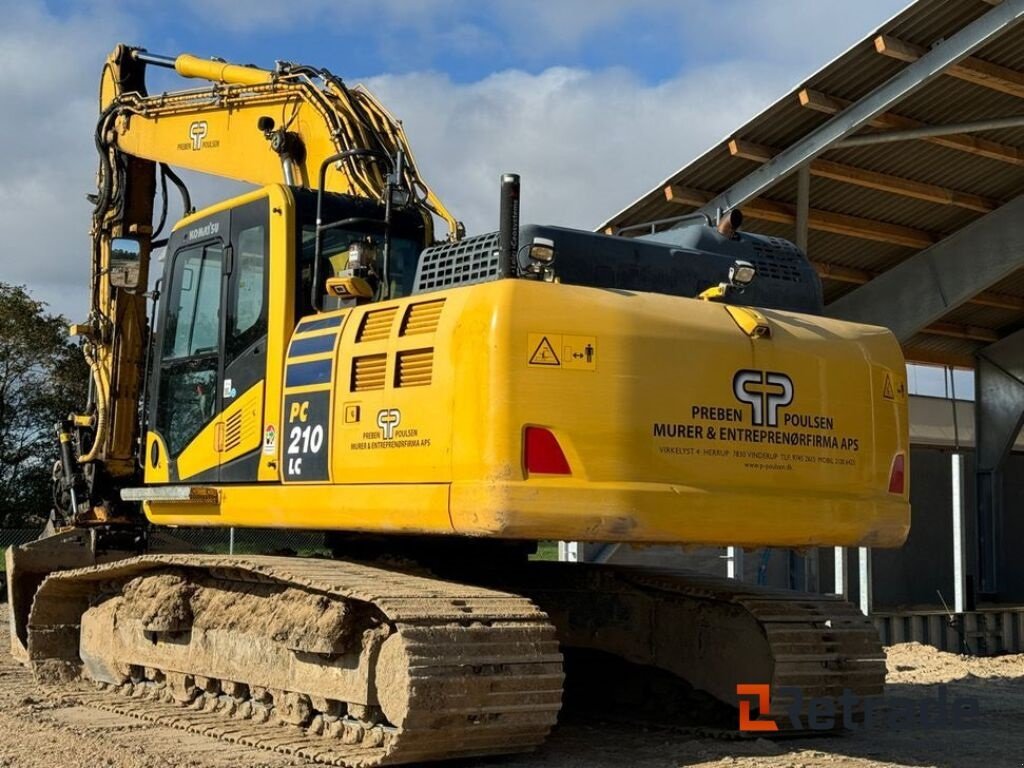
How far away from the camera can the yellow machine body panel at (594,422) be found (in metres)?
7.17

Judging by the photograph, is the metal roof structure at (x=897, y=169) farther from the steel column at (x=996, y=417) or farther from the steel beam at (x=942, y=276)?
the steel column at (x=996, y=417)

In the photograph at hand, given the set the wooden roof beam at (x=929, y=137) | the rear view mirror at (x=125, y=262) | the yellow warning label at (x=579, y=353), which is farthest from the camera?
the wooden roof beam at (x=929, y=137)

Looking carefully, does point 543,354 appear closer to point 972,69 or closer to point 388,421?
point 388,421

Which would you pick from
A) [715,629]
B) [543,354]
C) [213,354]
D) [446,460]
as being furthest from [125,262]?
[715,629]

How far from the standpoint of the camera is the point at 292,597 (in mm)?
8125

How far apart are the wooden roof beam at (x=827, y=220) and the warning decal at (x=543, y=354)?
952cm

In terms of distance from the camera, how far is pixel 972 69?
15.1 meters

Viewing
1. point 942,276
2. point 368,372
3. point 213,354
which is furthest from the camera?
point 942,276

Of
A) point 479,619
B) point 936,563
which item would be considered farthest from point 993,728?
point 936,563

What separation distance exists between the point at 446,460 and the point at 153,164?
571cm

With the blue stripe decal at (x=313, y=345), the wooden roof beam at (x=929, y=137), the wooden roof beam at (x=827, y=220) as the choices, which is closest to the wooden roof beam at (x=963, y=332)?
the wooden roof beam at (x=827, y=220)

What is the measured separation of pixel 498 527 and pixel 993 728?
4.42 metres

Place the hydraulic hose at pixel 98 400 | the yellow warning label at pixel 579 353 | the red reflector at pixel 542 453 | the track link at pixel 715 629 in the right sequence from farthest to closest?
1. the hydraulic hose at pixel 98 400
2. the track link at pixel 715 629
3. the yellow warning label at pixel 579 353
4. the red reflector at pixel 542 453

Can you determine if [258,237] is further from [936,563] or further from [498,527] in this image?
[936,563]
